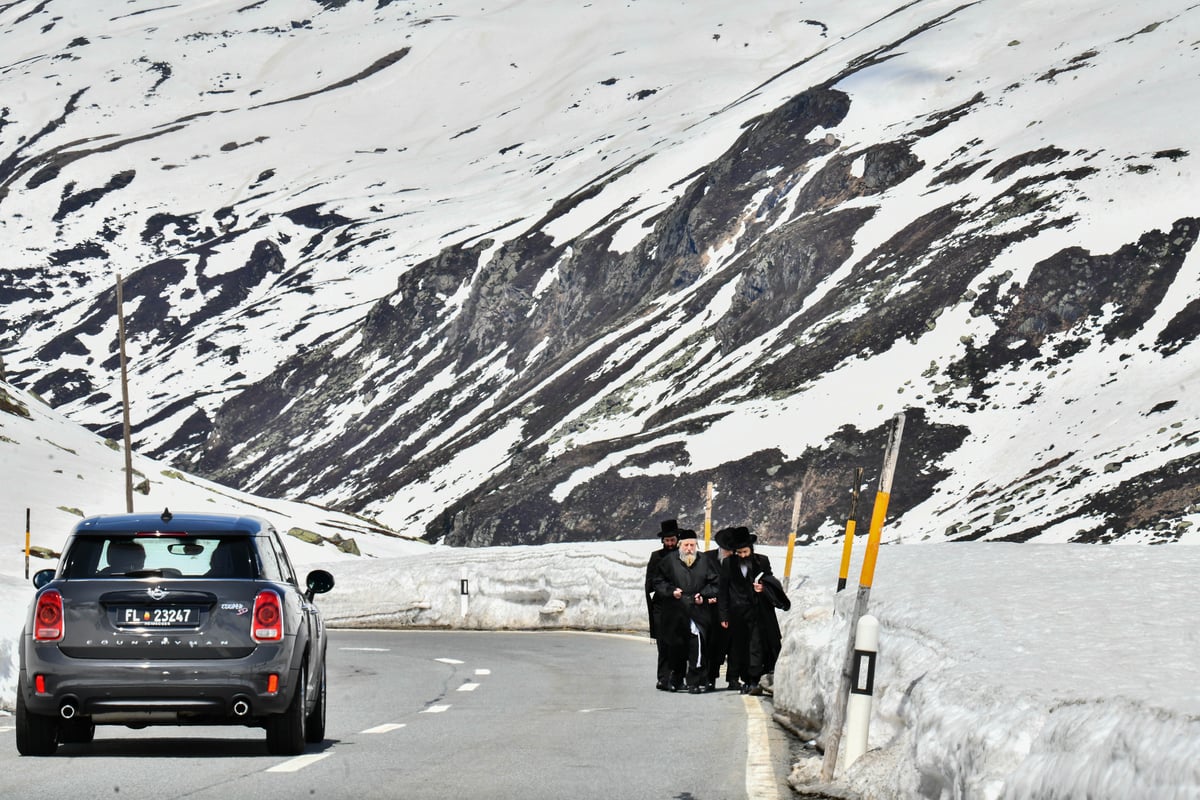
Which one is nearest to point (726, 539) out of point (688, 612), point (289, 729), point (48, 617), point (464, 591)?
point (688, 612)

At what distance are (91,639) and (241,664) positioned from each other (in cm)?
88

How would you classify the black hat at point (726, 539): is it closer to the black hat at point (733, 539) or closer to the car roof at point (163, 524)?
the black hat at point (733, 539)

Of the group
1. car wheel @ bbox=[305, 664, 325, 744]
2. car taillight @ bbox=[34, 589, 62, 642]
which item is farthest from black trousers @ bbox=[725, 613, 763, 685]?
car taillight @ bbox=[34, 589, 62, 642]

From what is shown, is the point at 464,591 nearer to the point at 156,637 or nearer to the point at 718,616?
the point at 718,616

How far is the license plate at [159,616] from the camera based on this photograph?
11.1m

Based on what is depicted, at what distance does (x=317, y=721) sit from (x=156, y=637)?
1.94m

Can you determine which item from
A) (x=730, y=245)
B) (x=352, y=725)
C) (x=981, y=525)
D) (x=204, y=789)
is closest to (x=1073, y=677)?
(x=204, y=789)

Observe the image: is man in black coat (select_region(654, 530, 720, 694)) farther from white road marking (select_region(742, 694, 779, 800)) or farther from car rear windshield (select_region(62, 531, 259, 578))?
car rear windshield (select_region(62, 531, 259, 578))

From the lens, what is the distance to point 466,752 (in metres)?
12.1

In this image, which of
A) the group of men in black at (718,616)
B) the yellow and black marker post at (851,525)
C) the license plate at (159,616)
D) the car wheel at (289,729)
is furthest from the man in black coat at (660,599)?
the license plate at (159,616)

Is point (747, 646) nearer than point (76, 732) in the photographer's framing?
No

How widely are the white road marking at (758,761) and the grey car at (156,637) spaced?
9.24 ft

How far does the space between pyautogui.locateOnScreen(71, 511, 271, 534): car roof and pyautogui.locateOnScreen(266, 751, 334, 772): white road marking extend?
139 cm

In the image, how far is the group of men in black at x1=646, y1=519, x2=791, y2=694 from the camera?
711 inches
